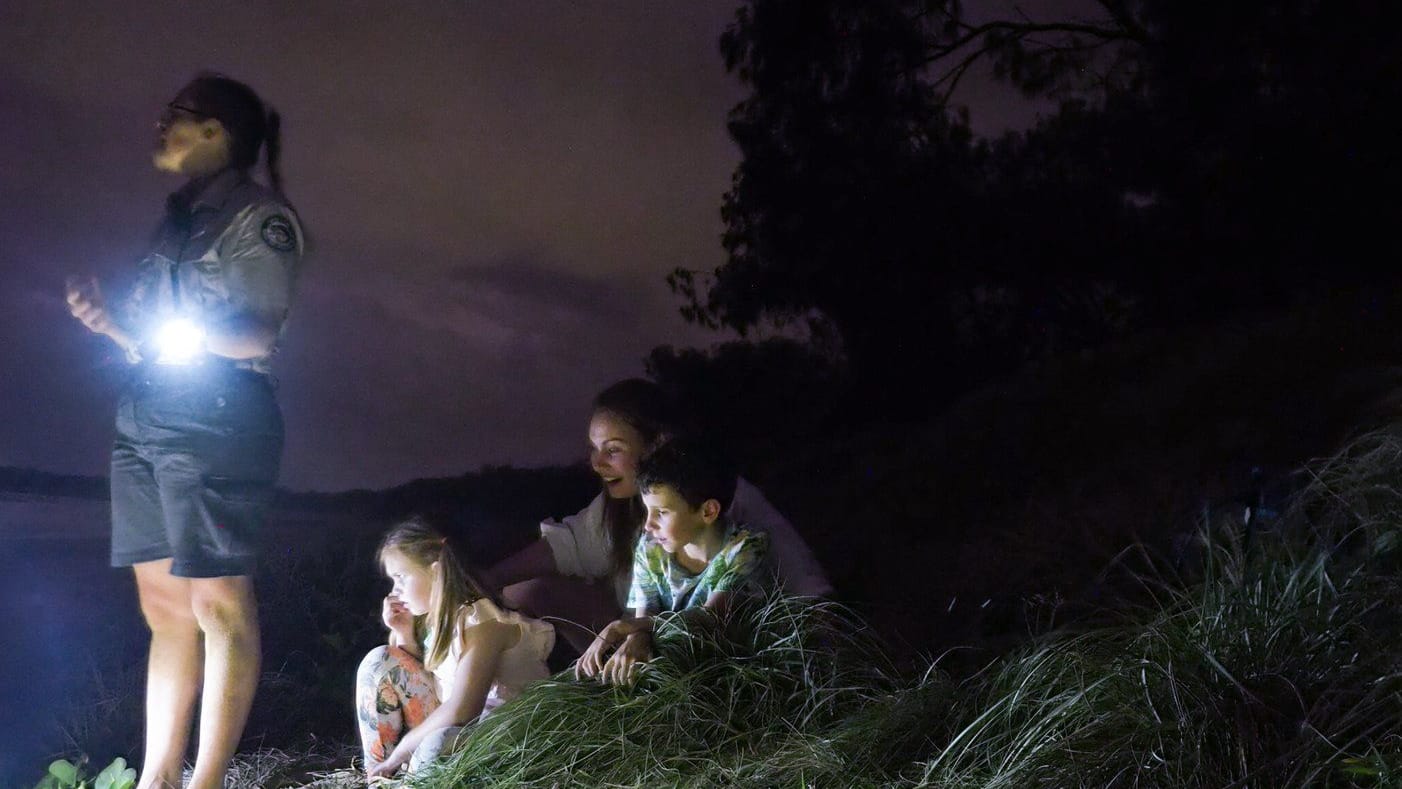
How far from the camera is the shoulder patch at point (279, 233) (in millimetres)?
3789

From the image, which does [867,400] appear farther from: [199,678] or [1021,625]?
[199,678]

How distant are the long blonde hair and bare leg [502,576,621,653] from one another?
27 centimetres

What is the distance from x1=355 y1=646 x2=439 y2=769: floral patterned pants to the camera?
3873 mm

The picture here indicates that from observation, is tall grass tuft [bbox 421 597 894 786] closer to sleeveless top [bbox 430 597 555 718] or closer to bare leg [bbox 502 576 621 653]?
sleeveless top [bbox 430 597 555 718]

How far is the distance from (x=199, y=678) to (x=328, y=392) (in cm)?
89

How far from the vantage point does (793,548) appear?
3939 mm

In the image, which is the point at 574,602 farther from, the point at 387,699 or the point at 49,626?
the point at 49,626

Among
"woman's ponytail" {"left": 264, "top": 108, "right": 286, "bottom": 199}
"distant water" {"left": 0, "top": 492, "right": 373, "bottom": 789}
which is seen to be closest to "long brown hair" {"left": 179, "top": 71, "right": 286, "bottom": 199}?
"woman's ponytail" {"left": 264, "top": 108, "right": 286, "bottom": 199}

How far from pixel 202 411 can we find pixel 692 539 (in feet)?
4.60

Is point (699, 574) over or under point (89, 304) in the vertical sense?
under

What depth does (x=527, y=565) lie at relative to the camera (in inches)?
164

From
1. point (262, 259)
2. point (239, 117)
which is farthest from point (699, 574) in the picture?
point (239, 117)

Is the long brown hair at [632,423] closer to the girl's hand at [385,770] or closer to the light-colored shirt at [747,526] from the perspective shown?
the light-colored shirt at [747,526]

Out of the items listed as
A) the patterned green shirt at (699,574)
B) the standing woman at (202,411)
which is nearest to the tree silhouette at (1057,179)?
the patterned green shirt at (699,574)
